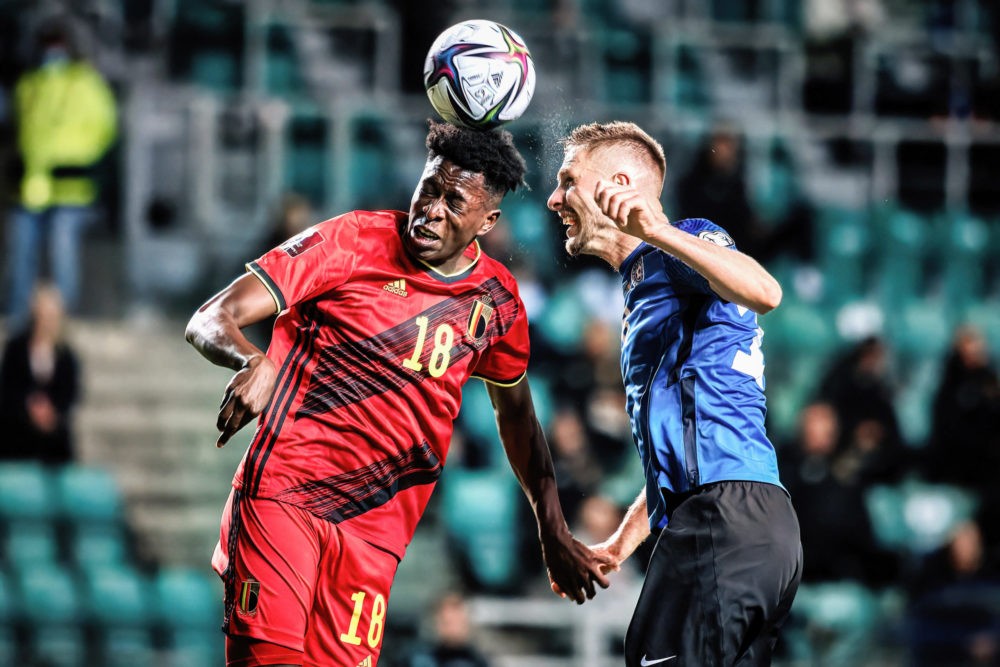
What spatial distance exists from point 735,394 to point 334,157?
6.28m

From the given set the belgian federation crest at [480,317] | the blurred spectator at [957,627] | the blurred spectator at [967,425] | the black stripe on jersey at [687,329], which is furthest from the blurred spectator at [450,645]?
the black stripe on jersey at [687,329]

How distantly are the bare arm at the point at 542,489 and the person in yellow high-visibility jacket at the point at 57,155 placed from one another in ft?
19.2

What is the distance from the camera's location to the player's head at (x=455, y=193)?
4.39m

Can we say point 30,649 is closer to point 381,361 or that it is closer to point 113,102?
point 113,102

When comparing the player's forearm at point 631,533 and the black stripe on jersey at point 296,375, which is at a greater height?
the black stripe on jersey at point 296,375

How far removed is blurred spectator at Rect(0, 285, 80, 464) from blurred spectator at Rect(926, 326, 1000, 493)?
5.65 metres

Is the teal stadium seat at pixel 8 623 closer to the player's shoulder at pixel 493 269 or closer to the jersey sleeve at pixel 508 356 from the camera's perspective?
the jersey sleeve at pixel 508 356

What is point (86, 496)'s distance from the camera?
891cm

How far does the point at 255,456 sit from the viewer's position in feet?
14.2

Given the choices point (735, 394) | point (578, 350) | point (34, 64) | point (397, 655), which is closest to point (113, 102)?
point (34, 64)

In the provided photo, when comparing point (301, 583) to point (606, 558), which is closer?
point (301, 583)

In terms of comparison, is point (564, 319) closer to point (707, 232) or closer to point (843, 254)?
point (843, 254)

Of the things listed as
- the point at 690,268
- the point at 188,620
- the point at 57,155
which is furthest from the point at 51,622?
the point at 690,268

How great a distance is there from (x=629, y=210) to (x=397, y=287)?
1020mm
